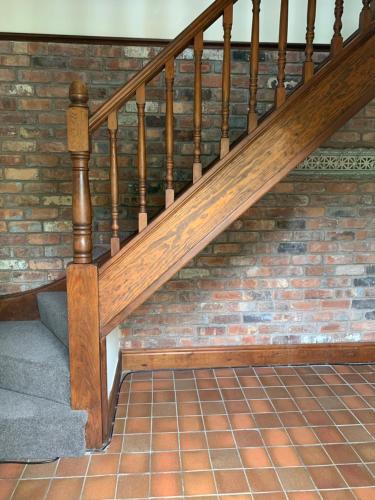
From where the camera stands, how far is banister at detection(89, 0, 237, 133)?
161 centimetres

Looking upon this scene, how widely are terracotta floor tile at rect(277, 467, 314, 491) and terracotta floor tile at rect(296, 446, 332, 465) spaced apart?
72 mm

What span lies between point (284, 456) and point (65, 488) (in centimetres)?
96

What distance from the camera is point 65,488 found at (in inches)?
61.2

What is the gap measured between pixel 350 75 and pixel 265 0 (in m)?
1.03

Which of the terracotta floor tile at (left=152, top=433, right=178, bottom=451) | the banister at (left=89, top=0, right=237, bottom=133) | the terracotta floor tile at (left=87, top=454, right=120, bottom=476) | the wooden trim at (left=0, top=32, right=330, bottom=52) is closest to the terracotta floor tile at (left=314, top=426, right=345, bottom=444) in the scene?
the terracotta floor tile at (left=152, top=433, right=178, bottom=451)

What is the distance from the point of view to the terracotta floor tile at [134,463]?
65.2 inches

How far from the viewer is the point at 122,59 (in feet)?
7.53

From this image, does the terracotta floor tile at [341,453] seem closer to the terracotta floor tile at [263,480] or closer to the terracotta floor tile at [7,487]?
the terracotta floor tile at [263,480]

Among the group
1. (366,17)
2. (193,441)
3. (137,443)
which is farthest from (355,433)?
(366,17)

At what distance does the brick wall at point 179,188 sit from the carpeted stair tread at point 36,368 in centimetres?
60

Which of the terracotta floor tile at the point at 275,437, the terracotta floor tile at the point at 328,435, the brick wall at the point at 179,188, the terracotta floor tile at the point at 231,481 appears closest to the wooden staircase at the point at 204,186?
the terracotta floor tile at the point at 231,481

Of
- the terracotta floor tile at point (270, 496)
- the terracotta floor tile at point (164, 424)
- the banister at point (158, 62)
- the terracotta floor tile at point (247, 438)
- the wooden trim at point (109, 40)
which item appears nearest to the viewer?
the terracotta floor tile at point (270, 496)

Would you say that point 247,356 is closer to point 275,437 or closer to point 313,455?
point 275,437

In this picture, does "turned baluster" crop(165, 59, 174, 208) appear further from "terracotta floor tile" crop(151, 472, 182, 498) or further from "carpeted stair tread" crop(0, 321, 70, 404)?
"terracotta floor tile" crop(151, 472, 182, 498)
